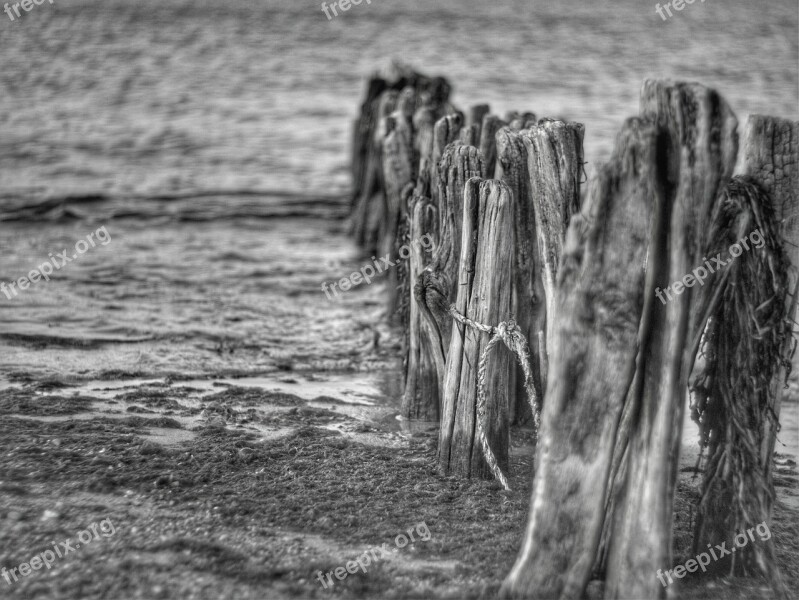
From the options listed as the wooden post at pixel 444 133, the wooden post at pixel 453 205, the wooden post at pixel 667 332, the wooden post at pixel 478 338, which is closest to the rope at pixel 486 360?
the wooden post at pixel 478 338

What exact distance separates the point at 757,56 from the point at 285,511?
3162cm

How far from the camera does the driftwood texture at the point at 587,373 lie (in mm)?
3248

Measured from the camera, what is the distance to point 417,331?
541 cm

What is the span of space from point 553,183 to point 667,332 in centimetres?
146

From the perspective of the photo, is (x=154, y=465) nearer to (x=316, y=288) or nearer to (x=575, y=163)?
(x=575, y=163)

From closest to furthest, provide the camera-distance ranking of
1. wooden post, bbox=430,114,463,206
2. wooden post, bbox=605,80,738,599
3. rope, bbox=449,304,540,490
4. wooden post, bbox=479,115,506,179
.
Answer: wooden post, bbox=605,80,738,599
rope, bbox=449,304,540,490
wooden post, bbox=479,115,506,179
wooden post, bbox=430,114,463,206

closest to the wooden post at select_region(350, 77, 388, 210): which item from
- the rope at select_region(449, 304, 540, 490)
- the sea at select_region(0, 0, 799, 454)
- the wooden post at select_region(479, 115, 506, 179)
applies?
the sea at select_region(0, 0, 799, 454)

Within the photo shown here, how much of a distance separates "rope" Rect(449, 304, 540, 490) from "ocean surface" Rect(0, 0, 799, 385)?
1.29m

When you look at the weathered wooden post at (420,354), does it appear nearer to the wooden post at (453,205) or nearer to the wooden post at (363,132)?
the wooden post at (453,205)

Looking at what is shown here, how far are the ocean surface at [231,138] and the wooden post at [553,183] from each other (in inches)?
48.2

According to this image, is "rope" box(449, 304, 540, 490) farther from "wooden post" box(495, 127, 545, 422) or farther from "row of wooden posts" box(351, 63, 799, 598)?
"wooden post" box(495, 127, 545, 422)

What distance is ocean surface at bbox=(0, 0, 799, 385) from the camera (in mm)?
7590

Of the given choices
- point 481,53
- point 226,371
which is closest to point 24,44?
point 481,53

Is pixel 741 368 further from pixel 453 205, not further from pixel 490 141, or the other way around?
pixel 490 141
